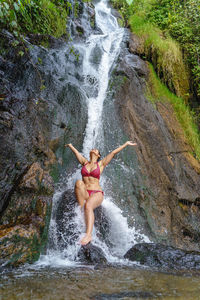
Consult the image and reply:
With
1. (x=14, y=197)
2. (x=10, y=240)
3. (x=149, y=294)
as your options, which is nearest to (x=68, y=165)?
(x=14, y=197)

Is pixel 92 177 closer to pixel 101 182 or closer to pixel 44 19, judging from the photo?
pixel 101 182

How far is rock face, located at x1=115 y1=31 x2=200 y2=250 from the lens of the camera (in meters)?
5.67

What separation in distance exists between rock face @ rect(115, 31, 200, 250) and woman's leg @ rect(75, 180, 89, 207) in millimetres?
1749

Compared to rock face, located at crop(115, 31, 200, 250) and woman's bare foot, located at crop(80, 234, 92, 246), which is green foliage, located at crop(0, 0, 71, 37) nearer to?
rock face, located at crop(115, 31, 200, 250)

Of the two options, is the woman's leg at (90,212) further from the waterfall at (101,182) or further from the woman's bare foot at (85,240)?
the waterfall at (101,182)

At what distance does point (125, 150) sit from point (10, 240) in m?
3.75

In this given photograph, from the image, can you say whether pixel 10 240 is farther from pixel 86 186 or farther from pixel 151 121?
pixel 151 121

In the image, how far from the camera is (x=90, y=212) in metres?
3.82

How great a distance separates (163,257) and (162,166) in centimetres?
338

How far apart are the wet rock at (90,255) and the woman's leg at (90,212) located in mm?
94

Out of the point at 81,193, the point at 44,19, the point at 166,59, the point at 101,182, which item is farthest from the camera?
the point at 166,59

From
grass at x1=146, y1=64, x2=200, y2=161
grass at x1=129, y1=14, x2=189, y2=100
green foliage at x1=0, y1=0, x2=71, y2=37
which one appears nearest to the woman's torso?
grass at x1=146, y1=64, x2=200, y2=161

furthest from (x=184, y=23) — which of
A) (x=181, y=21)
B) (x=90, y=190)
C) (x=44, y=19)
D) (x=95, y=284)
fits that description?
(x=95, y=284)

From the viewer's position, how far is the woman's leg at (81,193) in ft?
13.5
